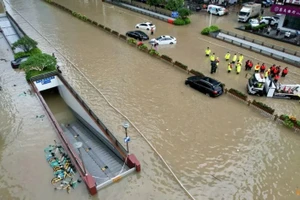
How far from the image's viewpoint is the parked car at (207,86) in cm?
1873

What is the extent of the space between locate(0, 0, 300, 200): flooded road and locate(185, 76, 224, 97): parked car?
0.47 m

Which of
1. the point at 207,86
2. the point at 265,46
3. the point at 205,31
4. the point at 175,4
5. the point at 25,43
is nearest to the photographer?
the point at 207,86

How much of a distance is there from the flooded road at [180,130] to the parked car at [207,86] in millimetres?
469

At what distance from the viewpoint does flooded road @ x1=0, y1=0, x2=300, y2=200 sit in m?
12.3

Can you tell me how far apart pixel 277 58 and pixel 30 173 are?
80.1 ft

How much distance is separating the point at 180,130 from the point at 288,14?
2399 centimetres

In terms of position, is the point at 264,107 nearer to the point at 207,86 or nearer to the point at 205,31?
the point at 207,86

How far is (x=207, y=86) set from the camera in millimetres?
19047

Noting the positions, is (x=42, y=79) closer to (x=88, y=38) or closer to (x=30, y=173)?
(x=30, y=173)

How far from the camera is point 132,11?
42.9 m

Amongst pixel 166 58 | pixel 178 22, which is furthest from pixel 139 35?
pixel 178 22

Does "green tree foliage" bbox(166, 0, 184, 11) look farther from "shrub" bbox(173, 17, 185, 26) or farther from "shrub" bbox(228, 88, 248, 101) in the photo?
"shrub" bbox(228, 88, 248, 101)

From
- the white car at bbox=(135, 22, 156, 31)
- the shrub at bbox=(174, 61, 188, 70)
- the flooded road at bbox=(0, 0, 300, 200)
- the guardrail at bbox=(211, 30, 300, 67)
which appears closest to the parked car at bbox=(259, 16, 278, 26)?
the guardrail at bbox=(211, 30, 300, 67)

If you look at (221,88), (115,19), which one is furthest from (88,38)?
(221,88)
